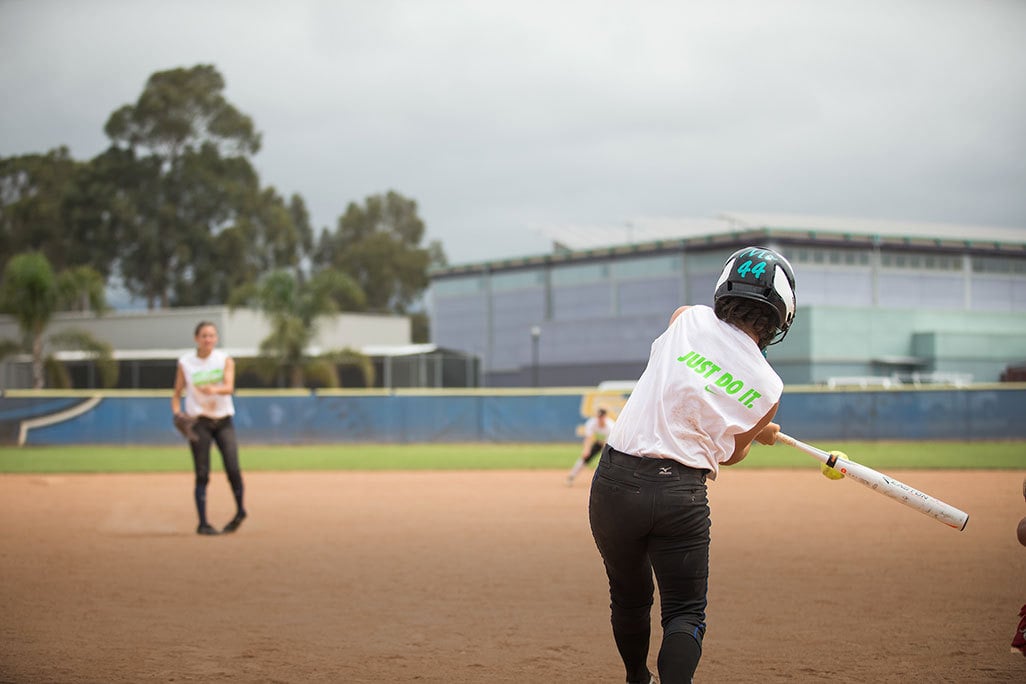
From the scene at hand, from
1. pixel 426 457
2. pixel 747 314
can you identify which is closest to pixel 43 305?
pixel 426 457

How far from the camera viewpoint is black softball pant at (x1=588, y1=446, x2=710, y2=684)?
387cm

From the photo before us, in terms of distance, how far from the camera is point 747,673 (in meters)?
5.45

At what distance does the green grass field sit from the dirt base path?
7237 millimetres

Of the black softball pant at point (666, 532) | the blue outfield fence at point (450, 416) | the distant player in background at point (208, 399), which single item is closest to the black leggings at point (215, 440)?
the distant player in background at point (208, 399)

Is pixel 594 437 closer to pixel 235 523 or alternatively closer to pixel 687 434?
pixel 235 523

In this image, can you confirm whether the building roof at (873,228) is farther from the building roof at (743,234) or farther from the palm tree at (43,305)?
the palm tree at (43,305)

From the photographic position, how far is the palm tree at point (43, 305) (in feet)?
129

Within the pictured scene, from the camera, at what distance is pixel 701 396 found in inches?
152

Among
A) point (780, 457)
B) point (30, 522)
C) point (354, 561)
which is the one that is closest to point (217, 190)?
point (780, 457)

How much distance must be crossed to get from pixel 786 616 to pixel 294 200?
253 ft

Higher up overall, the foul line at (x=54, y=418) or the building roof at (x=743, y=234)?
the building roof at (x=743, y=234)

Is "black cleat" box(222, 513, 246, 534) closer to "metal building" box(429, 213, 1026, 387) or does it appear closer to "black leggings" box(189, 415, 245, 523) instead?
"black leggings" box(189, 415, 245, 523)

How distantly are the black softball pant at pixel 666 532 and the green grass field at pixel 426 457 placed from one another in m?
17.1

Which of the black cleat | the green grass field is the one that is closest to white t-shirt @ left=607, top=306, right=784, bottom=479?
the black cleat
